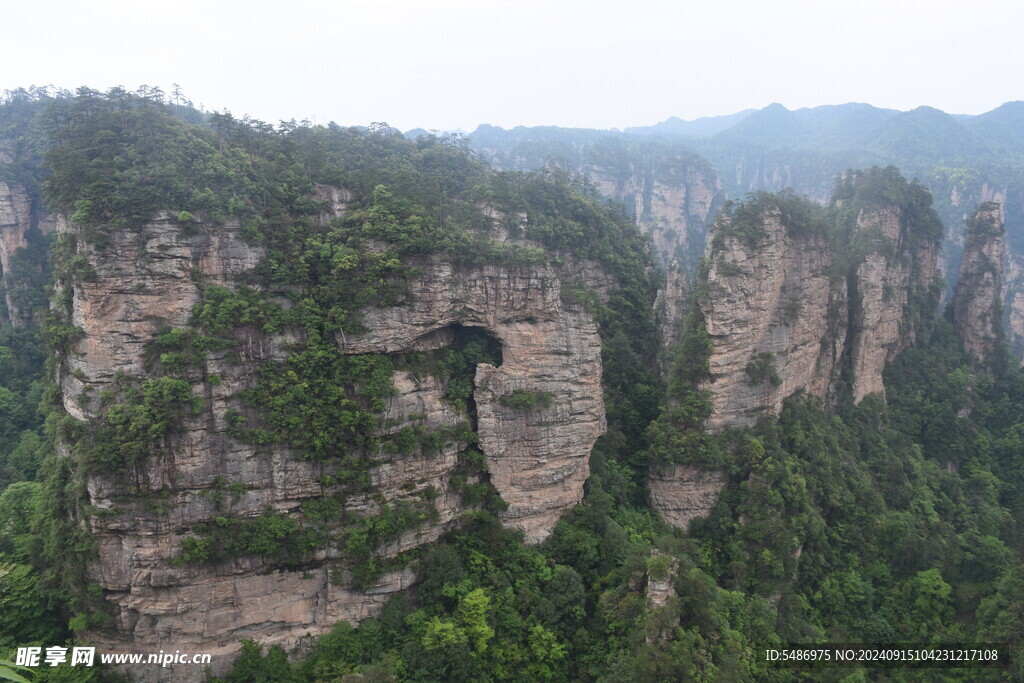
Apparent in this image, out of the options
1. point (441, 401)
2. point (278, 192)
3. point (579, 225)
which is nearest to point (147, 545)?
point (441, 401)

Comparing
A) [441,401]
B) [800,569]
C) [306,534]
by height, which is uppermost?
[441,401]

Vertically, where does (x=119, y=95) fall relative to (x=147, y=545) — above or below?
above

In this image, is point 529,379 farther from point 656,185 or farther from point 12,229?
point 656,185

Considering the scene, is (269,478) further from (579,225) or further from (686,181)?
(686,181)

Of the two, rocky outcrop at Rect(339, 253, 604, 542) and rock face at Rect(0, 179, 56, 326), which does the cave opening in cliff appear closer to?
rocky outcrop at Rect(339, 253, 604, 542)

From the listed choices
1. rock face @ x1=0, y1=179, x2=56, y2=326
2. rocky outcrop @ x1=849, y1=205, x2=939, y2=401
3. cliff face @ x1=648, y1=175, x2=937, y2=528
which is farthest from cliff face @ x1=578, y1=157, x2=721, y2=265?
rock face @ x1=0, y1=179, x2=56, y2=326

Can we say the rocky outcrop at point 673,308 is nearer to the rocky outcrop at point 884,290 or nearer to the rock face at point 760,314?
the rock face at point 760,314
